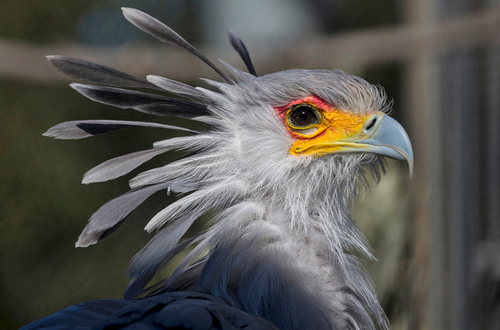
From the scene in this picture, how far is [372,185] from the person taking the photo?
1.60 metres

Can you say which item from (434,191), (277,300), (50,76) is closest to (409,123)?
(434,191)

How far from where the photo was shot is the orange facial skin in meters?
0.86

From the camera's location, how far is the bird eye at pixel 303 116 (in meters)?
0.88

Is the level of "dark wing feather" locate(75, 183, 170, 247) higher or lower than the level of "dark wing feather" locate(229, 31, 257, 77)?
lower

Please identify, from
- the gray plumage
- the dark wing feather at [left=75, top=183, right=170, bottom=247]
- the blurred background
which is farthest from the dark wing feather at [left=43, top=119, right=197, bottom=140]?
the blurred background

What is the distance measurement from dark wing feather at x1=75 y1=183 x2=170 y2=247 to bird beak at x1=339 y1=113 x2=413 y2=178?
1.39ft

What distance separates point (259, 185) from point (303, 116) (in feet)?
0.60

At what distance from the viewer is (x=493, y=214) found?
1.55 m

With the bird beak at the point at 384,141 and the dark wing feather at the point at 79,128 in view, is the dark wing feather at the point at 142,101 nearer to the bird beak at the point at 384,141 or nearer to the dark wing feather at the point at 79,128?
the dark wing feather at the point at 79,128

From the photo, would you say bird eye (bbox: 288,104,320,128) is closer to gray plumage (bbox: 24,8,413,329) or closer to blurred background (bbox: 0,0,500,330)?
gray plumage (bbox: 24,8,413,329)

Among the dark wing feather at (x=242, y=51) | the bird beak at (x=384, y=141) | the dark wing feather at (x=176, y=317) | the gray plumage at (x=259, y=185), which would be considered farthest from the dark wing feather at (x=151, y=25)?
the dark wing feather at (x=176, y=317)

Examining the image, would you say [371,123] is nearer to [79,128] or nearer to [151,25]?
[151,25]

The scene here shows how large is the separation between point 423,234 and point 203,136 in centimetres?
109

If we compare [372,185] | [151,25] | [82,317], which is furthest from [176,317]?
[372,185]
